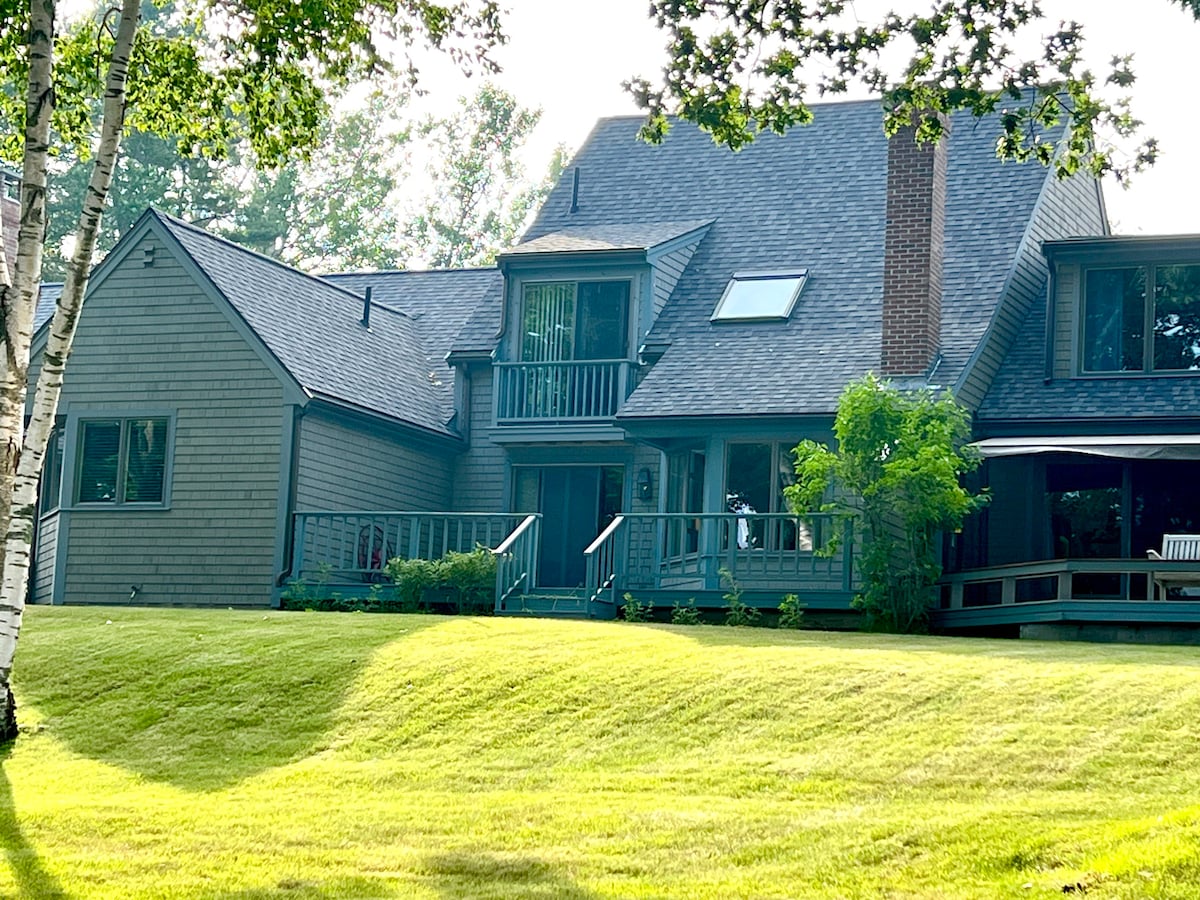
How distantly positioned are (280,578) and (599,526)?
499cm

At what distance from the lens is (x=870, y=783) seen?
12875 mm

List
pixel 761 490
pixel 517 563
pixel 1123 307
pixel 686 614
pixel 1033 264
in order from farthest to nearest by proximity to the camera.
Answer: pixel 1033 264, pixel 1123 307, pixel 761 490, pixel 517 563, pixel 686 614

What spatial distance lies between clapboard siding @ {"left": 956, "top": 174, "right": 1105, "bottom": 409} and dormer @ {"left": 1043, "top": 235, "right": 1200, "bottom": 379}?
0.75 meters

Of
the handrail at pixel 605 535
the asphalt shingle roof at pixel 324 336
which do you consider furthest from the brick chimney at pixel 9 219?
the handrail at pixel 605 535

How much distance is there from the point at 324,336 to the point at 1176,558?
41.1 ft

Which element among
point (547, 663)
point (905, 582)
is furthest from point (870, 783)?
point (905, 582)

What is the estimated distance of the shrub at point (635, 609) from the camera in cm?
2334

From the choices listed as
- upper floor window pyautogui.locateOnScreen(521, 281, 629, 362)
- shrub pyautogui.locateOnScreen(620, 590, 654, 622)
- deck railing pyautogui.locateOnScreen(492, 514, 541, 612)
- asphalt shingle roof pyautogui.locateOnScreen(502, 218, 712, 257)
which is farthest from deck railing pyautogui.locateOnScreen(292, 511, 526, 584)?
asphalt shingle roof pyautogui.locateOnScreen(502, 218, 712, 257)

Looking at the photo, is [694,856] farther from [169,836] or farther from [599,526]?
[599,526]

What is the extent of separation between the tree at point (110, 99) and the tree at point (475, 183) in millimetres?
37831

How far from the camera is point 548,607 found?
23.2 m

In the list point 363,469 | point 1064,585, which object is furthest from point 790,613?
point 363,469

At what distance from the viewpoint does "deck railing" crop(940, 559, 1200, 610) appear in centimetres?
2078

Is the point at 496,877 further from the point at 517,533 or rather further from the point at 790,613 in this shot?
the point at 517,533
